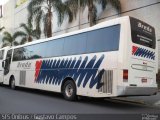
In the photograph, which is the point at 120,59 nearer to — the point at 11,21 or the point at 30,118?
the point at 30,118

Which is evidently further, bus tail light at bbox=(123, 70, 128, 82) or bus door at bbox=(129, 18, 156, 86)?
bus door at bbox=(129, 18, 156, 86)

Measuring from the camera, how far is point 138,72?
12.6 meters

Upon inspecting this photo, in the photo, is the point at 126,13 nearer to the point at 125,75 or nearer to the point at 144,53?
the point at 144,53

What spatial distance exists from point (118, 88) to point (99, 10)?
18733 mm

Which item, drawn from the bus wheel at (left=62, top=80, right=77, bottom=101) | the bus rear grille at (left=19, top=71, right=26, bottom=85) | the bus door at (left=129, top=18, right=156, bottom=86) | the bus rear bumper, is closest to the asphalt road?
the bus wheel at (left=62, top=80, right=77, bottom=101)

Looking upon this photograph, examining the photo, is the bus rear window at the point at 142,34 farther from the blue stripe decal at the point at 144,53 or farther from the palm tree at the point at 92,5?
the palm tree at the point at 92,5

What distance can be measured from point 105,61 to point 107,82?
0.86 m

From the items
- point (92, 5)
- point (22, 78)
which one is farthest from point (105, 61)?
point (92, 5)

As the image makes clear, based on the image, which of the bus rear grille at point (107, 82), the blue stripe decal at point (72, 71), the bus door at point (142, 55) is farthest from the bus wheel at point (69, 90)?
the bus door at point (142, 55)

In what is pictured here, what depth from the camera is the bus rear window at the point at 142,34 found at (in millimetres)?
12670

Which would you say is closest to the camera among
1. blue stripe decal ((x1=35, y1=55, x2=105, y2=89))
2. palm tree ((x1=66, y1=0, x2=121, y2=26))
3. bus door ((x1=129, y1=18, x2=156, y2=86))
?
bus door ((x1=129, y1=18, x2=156, y2=86))

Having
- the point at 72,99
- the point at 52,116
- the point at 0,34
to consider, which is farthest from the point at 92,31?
the point at 0,34

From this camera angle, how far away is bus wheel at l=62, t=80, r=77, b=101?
14630mm

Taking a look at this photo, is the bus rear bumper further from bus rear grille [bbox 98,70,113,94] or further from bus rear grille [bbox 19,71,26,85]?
bus rear grille [bbox 19,71,26,85]
